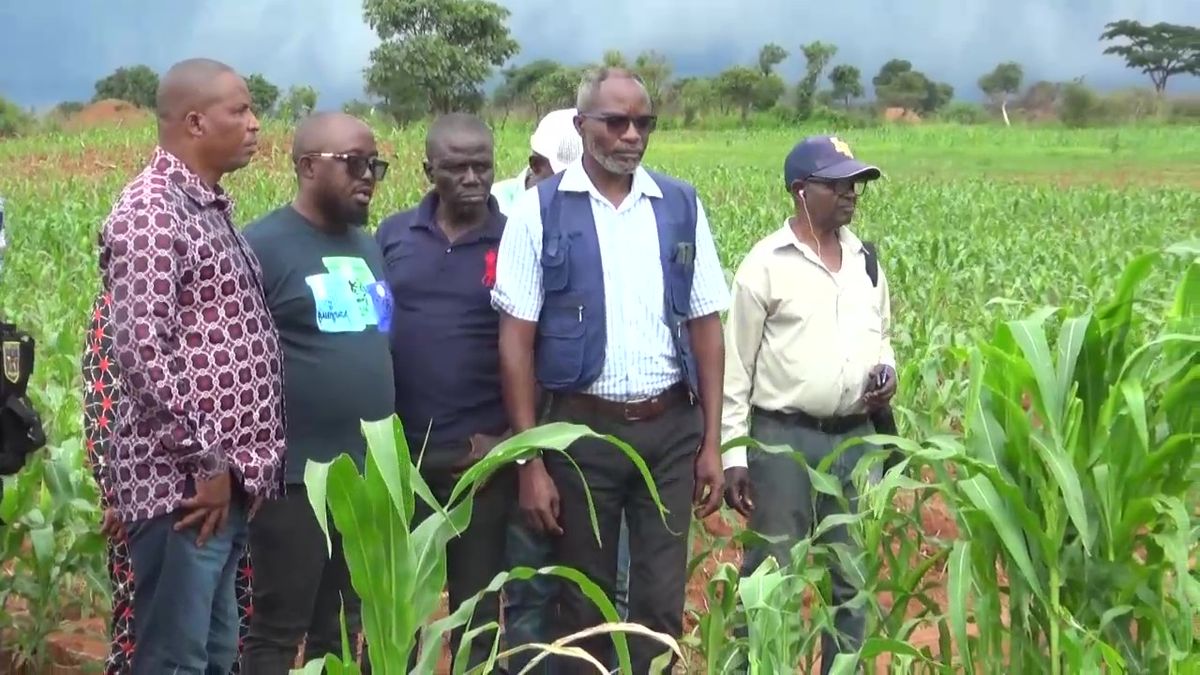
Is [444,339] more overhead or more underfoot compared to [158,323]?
more underfoot

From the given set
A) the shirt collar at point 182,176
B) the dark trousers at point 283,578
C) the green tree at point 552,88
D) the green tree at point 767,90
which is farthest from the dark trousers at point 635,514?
the green tree at point 767,90

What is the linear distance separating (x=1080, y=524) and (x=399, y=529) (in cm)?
116

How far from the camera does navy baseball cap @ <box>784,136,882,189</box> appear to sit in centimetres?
327

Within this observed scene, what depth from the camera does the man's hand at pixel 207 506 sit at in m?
2.58

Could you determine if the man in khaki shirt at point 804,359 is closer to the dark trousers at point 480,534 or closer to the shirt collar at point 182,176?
the dark trousers at point 480,534

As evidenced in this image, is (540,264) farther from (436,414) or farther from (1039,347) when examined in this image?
(1039,347)

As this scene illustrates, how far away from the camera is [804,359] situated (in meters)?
3.27

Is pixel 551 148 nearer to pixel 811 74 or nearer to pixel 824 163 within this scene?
pixel 824 163

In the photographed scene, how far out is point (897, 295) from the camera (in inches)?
341

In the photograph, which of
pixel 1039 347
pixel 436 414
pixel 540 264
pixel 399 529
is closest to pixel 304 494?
pixel 436 414

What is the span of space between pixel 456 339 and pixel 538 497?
42 centimetres

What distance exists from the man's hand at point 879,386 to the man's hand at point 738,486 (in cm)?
33

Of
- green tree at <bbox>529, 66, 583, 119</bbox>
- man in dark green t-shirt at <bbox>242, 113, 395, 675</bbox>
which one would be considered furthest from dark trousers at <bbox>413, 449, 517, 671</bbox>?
green tree at <bbox>529, 66, 583, 119</bbox>

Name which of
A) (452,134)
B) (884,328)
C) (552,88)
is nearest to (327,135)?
(452,134)
